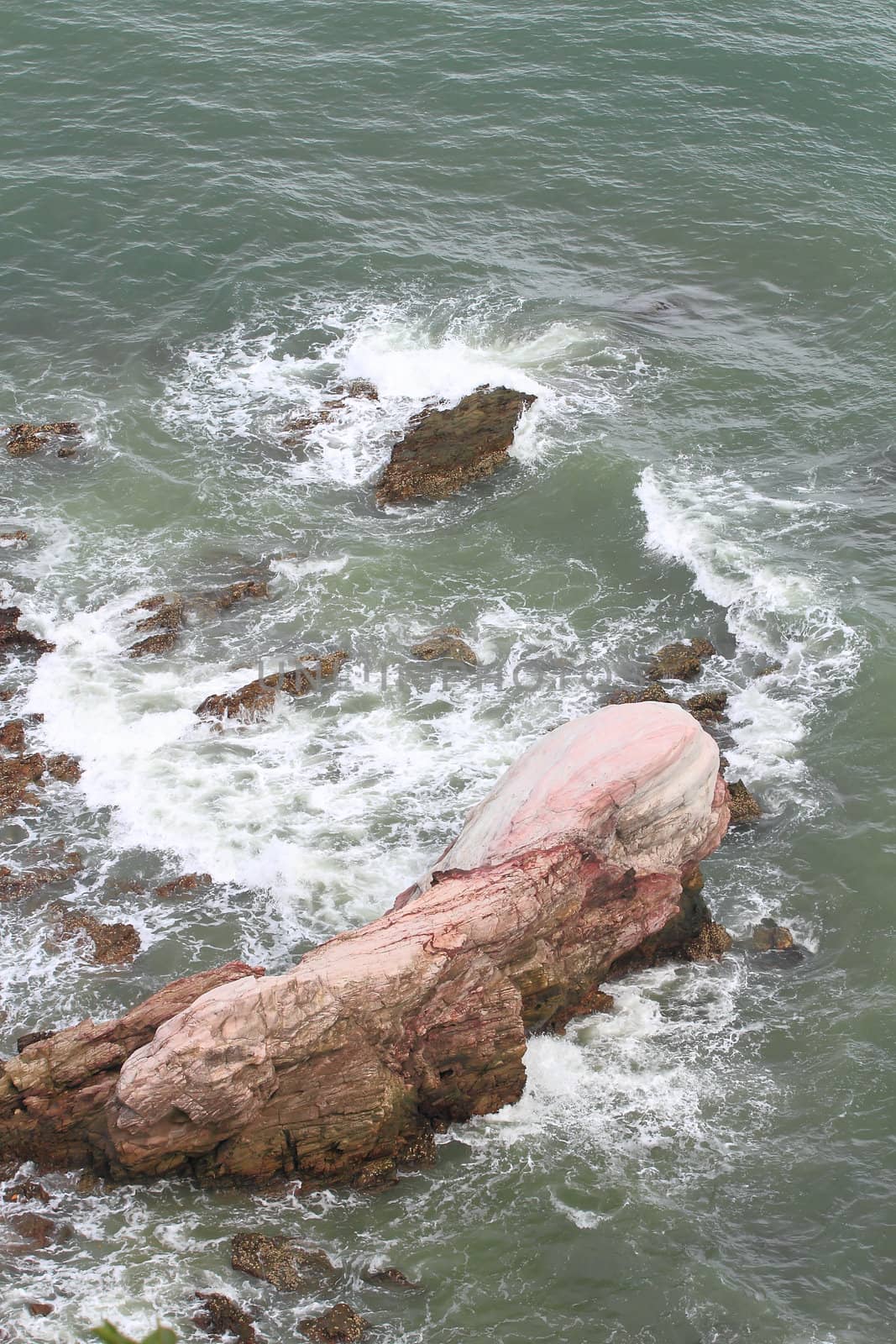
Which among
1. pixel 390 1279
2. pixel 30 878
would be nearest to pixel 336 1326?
pixel 390 1279

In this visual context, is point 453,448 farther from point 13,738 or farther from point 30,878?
point 30,878

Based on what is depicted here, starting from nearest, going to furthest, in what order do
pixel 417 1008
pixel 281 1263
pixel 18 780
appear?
pixel 281 1263 < pixel 417 1008 < pixel 18 780

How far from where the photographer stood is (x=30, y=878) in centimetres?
2347

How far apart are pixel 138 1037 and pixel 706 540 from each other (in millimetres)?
18678

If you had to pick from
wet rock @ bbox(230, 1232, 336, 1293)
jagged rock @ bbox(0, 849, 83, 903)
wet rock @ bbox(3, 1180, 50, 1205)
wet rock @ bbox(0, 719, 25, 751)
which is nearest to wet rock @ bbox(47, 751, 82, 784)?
wet rock @ bbox(0, 719, 25, 751)

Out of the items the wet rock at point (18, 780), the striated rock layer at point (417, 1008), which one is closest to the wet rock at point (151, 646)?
the wet rock at point (18, 780)

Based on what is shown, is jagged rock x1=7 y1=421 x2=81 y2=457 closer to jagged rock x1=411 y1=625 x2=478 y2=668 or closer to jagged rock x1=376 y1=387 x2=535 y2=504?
jagged rock x1=376 y1=387 x2=535 y2=504

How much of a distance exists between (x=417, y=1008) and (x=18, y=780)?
10804 millimetres

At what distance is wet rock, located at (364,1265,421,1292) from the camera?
1694 cm

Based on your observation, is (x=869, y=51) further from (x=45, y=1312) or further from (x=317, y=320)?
(x=45, y=1312)

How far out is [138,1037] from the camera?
62.4 ft

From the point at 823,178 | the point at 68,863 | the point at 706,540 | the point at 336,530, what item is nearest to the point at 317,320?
the point at 336,530

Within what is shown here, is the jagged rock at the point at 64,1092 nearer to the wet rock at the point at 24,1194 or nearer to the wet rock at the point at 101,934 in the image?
the wet rock at the point at 24,1194

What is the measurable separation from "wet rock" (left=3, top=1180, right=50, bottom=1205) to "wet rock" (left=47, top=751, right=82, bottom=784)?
9224 millimetres
